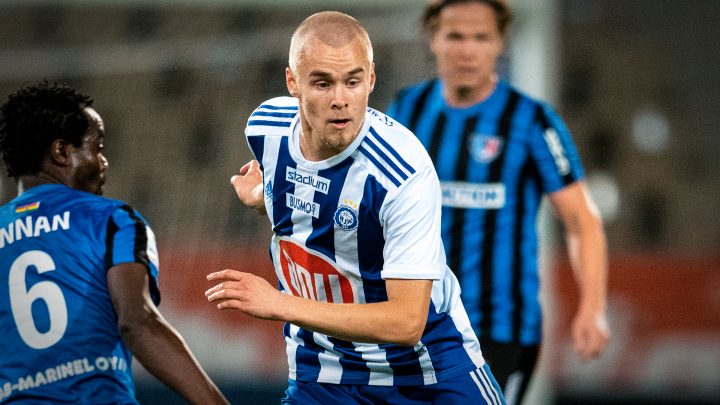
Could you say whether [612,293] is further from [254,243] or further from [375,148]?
[375,148]

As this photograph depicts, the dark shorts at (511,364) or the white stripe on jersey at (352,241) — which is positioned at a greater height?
the white stripe on jersey at (352,241)

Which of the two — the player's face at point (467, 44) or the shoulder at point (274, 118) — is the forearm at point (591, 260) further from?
the shoulder at point (274, 118)

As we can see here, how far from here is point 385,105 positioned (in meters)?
8.12

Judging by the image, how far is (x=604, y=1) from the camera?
63.9 feet

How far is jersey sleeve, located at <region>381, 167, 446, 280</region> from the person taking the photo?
9.52 feet

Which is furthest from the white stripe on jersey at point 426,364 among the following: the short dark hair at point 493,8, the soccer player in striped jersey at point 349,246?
the short dark hair at point 493,8

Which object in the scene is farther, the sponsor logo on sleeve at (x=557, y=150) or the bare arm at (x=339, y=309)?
the sponsor logo on sleeve at (x=557, y=150)

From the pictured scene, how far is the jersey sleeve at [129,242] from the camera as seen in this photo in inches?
115

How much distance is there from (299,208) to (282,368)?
Answer: 5.16 m

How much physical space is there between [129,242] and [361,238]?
26.8 inches

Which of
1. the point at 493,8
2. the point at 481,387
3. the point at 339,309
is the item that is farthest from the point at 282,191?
the point at 493,8

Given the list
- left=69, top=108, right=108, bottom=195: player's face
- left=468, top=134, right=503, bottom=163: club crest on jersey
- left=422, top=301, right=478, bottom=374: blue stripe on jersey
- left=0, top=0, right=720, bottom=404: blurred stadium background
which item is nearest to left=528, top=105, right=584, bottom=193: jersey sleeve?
left=468, top=134, right=503, bottom=163: club crest on jersey

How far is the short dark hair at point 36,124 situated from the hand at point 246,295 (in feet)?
2.70

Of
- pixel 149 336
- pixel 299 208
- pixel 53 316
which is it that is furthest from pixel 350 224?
pixel 53 316
